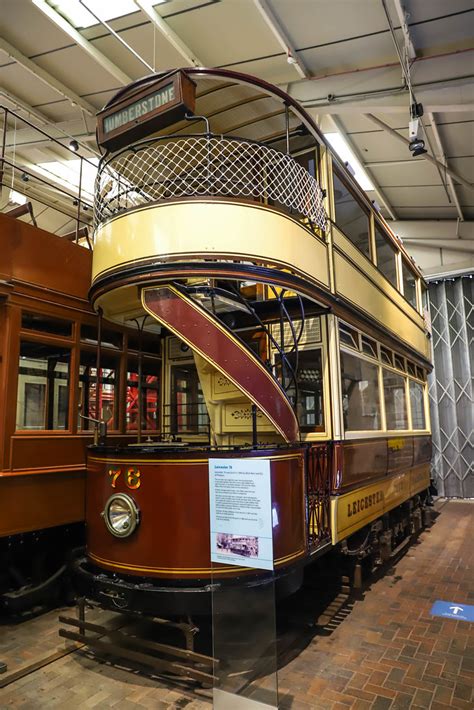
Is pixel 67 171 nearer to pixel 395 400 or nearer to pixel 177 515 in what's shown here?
pixel 395 400

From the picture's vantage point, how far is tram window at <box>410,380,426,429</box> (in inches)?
313

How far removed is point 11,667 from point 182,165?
4.49 m

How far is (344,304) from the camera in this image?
194 inches

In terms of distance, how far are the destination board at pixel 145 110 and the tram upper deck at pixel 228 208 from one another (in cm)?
1

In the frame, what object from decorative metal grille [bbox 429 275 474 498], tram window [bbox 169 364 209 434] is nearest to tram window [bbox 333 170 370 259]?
tram window [bbox 169 364 209 434]

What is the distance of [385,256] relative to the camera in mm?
7270

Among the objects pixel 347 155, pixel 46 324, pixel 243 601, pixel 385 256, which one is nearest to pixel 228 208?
pixel 46 324

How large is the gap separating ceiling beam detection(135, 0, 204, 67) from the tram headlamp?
5.52 m

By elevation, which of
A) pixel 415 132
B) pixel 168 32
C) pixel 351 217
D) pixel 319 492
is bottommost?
pixel 319 492

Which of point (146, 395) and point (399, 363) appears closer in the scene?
point (146, 395)

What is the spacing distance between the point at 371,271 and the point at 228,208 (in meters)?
2.93

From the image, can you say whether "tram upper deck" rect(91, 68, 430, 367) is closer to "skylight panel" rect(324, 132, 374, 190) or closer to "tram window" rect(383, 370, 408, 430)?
"tram window" rect(383, 370, 408, 430)

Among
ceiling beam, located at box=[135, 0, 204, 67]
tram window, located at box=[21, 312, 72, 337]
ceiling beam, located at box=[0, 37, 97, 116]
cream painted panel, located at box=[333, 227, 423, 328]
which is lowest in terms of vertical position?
tram window, located at box=[21, 312, 72, 337]

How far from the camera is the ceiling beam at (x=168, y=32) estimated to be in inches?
226
